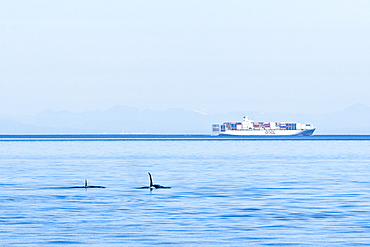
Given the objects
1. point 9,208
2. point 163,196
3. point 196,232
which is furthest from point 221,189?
point 196,232

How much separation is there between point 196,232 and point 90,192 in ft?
52.7

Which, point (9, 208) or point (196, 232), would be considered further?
point (9, 208)

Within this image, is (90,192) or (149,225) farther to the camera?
(90,192)

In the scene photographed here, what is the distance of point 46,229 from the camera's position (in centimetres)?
2517

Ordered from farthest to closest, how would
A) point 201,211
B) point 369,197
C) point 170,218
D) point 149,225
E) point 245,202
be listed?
point 369,197 < point 245,202 < point 201,211 < point 170,218 < point 149,225

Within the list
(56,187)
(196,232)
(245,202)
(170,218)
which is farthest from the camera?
(56,187)

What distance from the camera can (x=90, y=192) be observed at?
39625 millimetres

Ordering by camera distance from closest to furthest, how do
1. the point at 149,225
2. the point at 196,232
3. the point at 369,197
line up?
the point at 196,232, the point at 149,225, the point at 369,197

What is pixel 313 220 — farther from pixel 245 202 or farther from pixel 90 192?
pixel 90 192

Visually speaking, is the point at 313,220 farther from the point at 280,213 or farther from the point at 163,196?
the point at 163,196

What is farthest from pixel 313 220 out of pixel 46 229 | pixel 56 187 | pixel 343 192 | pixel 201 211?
pixel 56 187

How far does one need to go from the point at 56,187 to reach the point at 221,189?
32.0 feet

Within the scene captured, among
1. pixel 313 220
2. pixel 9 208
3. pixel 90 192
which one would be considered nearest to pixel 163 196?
pixel 90 192

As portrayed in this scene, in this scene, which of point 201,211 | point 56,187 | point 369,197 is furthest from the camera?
point 56,187
